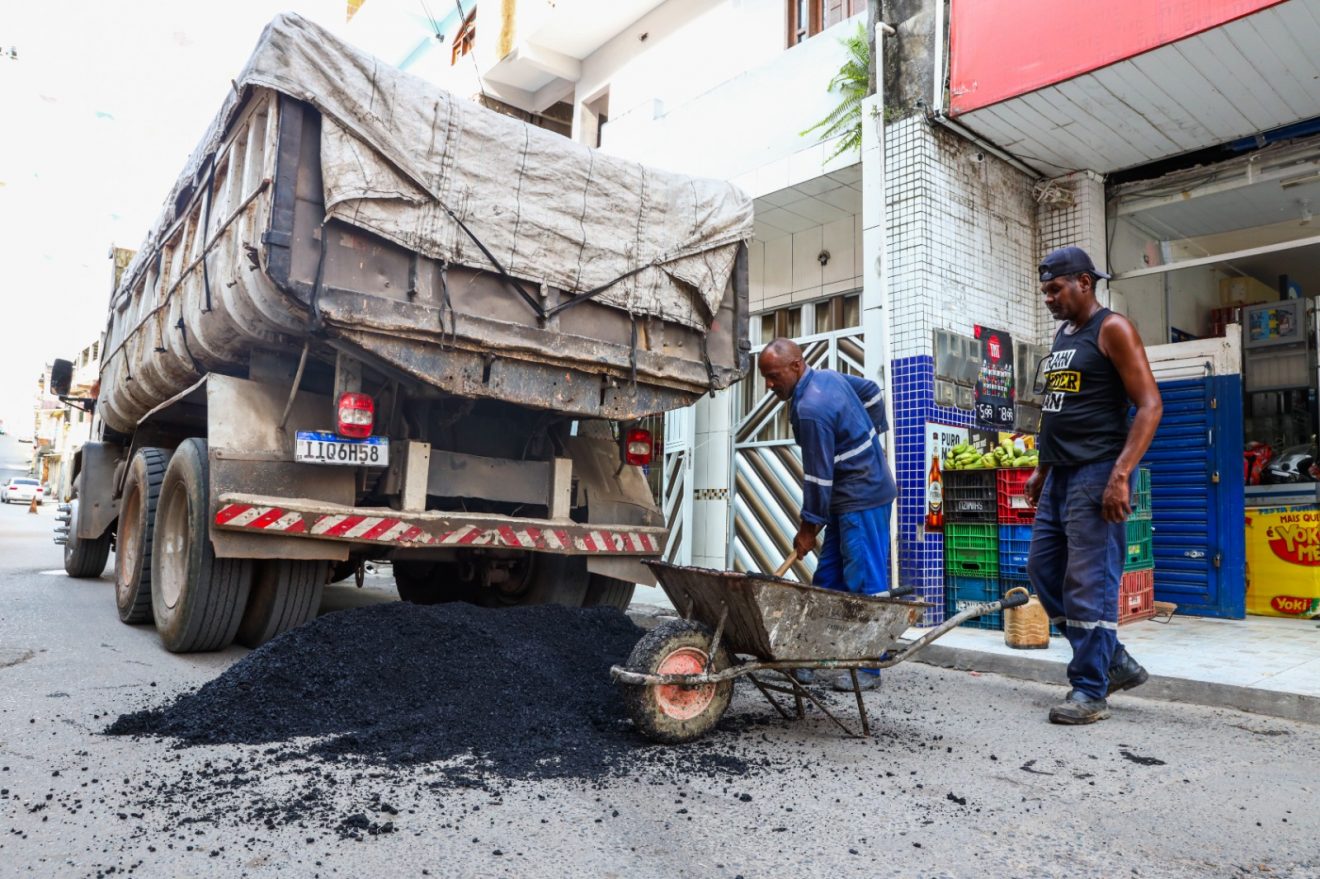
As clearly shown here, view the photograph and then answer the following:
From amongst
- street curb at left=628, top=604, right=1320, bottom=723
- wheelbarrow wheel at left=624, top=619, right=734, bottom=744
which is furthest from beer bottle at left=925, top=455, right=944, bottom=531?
wheelbarrow wheel at left=624, top=619, right=734, bottom=744

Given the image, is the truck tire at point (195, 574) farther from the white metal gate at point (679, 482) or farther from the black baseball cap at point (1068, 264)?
the white metal gate at point (679, 482)

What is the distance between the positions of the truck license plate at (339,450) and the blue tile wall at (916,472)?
4429 millimetres

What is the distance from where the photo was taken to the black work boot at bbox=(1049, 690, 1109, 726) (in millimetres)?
3885

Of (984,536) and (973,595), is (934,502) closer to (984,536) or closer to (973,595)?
(984,536)

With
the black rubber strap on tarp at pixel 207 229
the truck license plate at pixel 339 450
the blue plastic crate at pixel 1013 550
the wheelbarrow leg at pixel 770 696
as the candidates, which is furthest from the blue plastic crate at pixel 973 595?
the black rubber strap on tarp at pixel 207 229

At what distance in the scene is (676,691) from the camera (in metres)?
3.36

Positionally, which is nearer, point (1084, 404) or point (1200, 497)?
point (1084, 404)

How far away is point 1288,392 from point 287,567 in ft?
29.5

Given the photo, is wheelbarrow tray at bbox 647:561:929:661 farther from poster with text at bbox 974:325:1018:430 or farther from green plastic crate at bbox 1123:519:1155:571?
poster with text at bbox 974:325:1018:430

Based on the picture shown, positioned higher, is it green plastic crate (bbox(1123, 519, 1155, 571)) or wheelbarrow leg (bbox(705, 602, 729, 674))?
green plastic crate (bbox(1123, 519, 1155, 571))

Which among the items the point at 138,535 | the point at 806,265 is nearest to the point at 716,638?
the point at 138,535

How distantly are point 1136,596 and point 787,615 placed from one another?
4929 millimetres

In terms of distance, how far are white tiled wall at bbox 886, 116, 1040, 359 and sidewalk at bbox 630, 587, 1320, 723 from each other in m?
2.75

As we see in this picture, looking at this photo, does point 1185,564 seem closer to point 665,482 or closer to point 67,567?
point 665,482
